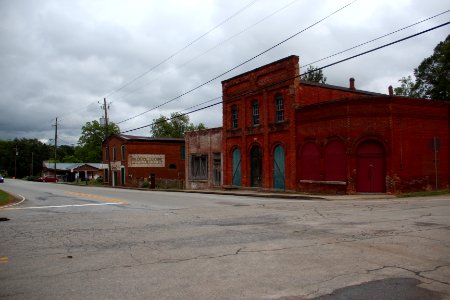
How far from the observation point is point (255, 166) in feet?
105

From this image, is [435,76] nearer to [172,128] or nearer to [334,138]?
[334,138]

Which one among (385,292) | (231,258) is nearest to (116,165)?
(231,258)

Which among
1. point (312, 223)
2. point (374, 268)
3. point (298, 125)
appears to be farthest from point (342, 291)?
point (298, 125)

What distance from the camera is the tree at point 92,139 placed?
101 meters

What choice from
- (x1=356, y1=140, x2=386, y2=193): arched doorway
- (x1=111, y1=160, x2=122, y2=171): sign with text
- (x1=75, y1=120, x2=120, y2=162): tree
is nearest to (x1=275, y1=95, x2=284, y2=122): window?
(x1=356, y1=140, x2=386, y2=193): arched doorway

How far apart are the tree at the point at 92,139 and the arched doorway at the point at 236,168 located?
238 feet

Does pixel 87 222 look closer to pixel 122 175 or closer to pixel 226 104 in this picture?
pixel 226 104

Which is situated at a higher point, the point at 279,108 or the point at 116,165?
the point at 279,108

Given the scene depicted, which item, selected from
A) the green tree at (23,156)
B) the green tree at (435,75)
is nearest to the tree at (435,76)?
the green tree at (435,75)

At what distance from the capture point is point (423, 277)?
581cm

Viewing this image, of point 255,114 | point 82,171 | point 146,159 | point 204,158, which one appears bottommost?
point 82,171

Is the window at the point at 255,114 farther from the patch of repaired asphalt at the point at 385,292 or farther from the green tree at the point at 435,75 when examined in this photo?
the patch of repaired asphalt at the point at 385,292

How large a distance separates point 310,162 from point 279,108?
5.03m

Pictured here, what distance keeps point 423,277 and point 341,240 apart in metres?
2.82
